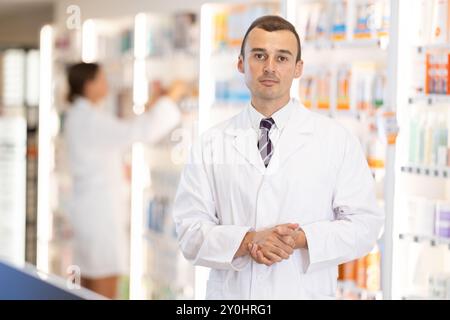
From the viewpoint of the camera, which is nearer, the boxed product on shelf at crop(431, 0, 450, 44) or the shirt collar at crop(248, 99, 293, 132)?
the shirt collar at crop(248, 99, 293, 132)

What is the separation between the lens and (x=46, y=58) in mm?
5637

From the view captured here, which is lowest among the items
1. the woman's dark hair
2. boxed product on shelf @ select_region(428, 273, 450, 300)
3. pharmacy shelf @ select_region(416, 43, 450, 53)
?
boxed product on shelf @ select_region(428, 273, 450, 300)

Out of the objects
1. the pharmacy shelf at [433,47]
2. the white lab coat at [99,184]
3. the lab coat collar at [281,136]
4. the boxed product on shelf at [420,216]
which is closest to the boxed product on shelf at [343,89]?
the pharmacy shelf at [433,47]

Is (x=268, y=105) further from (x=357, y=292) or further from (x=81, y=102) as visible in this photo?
(x=81, y=102)

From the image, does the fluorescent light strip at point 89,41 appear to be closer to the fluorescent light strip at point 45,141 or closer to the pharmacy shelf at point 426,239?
the fluorescent light strip at point 45,141

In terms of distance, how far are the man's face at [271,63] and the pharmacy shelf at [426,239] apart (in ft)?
5.74

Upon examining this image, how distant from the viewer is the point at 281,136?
193cm

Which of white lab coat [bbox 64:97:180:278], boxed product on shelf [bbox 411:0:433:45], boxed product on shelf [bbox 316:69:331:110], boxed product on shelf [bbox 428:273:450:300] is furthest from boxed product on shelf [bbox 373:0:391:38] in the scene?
white lab coat [bbox 64:97:180:278]

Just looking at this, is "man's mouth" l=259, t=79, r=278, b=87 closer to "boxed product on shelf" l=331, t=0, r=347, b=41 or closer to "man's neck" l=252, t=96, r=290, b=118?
"man's neck" l=252, t=96, r=290, b=118

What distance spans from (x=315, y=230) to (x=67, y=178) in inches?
130

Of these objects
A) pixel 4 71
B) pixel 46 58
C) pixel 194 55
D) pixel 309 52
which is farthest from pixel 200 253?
pixel 4 71

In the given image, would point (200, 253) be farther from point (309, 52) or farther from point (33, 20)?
point (33, 20)

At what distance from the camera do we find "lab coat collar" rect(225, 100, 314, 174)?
191cm

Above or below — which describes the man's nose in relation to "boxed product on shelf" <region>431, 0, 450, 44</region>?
below
